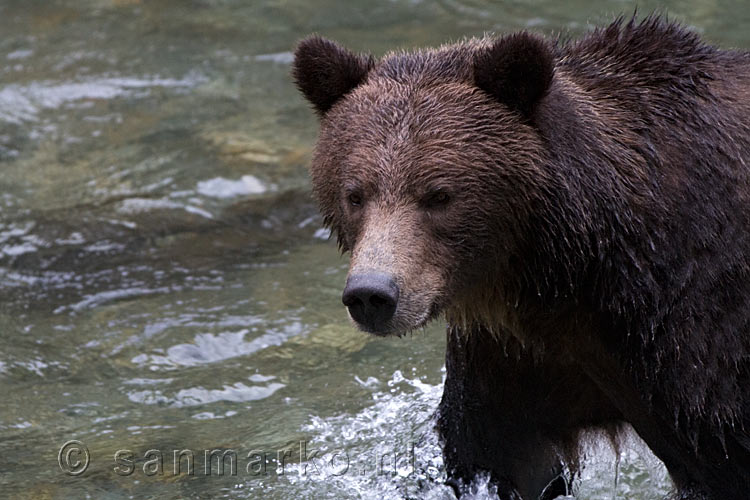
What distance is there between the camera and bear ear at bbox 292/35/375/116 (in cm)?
451

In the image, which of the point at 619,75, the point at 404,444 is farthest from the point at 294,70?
the point at 404,444

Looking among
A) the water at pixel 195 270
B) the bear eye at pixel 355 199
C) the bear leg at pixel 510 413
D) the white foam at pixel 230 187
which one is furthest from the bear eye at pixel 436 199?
the white foam at pixel 230 187

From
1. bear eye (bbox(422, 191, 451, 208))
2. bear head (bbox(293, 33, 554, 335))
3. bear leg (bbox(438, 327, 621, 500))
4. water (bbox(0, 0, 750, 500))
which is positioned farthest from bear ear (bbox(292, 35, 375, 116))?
water (bbox(0, 0, 750, 500))

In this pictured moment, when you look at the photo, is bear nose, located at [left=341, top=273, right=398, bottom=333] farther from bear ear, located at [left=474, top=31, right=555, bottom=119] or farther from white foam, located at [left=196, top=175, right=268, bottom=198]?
white foam, located at [left=196, top=175, right=268, bottom=198]

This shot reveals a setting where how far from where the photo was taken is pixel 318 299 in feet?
24.5

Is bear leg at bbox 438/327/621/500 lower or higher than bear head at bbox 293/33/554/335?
lower

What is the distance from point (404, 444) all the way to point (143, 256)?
10.2 ft

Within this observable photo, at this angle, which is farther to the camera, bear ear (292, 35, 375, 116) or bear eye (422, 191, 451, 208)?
bear ear (292, 35, 375, 116)

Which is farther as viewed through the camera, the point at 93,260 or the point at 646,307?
the point at 93,260

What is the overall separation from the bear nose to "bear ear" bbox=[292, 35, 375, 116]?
97cm

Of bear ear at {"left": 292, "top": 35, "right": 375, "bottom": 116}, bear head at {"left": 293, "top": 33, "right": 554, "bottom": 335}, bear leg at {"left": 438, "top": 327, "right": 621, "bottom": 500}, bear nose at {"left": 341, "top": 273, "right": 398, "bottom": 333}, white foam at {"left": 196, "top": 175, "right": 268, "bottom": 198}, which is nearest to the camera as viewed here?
bear nose at {"left": 341, "top": 273, "right": 398, "bottom": 333}

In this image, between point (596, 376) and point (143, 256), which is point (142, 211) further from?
point (596, 376)

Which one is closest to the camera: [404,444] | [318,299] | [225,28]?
[404,444]

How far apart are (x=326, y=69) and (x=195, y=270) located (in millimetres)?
3668
